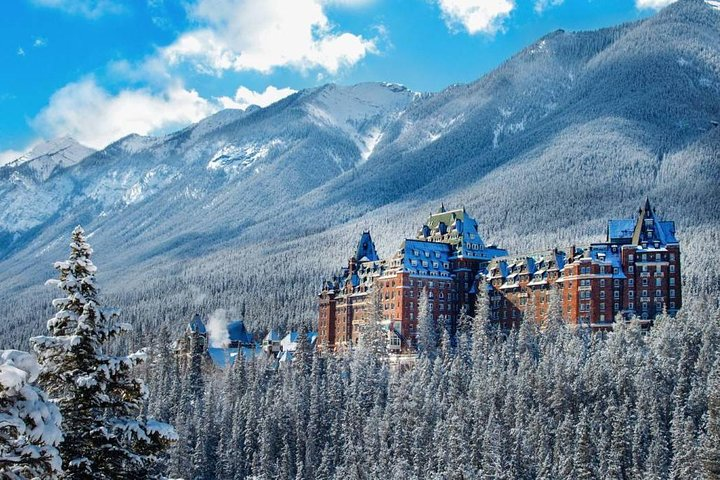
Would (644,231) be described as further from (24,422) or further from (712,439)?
(24,422)

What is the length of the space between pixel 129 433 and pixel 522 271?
4561 inches

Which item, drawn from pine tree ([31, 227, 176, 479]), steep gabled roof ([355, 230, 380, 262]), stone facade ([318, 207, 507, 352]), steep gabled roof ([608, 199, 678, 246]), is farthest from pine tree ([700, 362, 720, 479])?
steep gabled roof ([355, 230, 380, 262])

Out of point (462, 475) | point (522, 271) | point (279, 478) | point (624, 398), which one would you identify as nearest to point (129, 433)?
point (462, 475)

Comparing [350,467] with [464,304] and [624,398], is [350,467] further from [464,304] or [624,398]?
[464,304]

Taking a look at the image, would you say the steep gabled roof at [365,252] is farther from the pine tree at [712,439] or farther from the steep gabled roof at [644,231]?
the pine tree at [712,439]

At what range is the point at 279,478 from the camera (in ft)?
366

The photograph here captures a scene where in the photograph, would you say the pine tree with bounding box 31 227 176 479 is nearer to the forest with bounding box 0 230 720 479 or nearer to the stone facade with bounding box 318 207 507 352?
the forest with bounding box 0 230 720 479

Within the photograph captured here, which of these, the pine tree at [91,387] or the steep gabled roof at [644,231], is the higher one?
the steep gabled roof at [644,231]

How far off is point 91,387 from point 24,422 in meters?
6.15

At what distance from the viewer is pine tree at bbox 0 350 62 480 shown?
48.9 ft

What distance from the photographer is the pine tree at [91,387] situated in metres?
20.9

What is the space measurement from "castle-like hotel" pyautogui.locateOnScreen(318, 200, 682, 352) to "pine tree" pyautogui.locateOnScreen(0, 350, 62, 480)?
110m

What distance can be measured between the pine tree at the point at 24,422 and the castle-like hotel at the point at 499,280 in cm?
11002

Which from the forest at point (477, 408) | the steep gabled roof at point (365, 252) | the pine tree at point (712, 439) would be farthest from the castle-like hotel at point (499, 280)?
the pine tree at point (712, 439)
